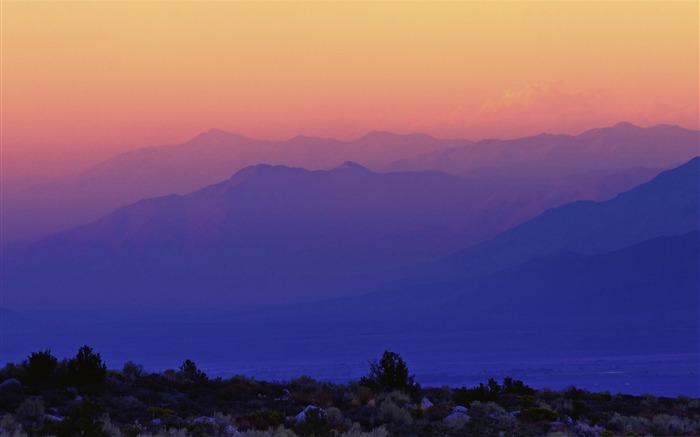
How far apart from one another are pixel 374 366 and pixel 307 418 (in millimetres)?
13084

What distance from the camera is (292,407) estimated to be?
111 feet

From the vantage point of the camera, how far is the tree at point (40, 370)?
34.8 meters

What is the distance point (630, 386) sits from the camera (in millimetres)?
160625

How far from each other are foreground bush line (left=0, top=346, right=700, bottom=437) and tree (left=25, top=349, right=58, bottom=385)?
0.10 ft

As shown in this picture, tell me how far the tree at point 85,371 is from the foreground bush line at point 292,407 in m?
0.03

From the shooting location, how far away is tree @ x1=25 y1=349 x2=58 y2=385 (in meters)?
34.8

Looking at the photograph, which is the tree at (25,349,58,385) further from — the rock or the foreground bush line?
the rock

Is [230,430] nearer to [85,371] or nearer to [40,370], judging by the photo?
[85,371]

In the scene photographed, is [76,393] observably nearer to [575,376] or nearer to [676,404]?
[676,404]

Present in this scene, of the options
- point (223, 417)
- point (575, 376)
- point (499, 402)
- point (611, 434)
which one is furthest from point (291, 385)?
point (575, 376)

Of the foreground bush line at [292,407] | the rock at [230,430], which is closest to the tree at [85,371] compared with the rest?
the foreground bush line at [292,407]

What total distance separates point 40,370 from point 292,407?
24.4 feet

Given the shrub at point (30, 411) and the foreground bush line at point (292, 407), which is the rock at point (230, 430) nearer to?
the foreground bush line at point (292, 407)

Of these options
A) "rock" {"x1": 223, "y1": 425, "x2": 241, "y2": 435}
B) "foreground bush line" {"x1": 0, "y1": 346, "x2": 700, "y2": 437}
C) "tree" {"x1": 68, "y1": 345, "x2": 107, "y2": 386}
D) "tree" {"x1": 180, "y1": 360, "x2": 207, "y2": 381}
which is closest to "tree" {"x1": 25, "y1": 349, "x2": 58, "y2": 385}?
"foreground bush line" {"x1": 0, "y1": 346, "x2": 700, "y2": 437}
